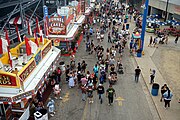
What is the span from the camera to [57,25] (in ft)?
78.1

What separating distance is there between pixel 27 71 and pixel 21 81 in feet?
3.88

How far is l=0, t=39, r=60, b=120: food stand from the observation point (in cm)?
1094

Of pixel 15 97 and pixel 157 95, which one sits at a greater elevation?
pixel 15 97

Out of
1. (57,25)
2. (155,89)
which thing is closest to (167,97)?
(155,89)

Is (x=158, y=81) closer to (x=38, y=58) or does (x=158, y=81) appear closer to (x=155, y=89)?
(x=155, y=89)

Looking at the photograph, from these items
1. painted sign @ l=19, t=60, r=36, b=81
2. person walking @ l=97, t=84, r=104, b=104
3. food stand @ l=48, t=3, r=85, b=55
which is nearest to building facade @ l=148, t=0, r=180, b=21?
food stand @ l=48, t=3, r=85, b=55

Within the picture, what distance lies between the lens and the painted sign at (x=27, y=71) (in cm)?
1168

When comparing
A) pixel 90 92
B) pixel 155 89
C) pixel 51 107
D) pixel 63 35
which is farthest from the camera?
pixel 63 35

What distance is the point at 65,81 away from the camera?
60.5 ft

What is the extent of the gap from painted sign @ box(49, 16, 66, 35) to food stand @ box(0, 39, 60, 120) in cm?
772

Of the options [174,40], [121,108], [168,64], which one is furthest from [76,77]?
[174,40]

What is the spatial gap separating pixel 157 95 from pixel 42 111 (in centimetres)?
827

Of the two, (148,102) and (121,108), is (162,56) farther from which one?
(121,108)

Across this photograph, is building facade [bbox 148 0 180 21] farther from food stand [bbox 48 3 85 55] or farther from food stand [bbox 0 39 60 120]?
food stand [bbox 0 39 60 120]
